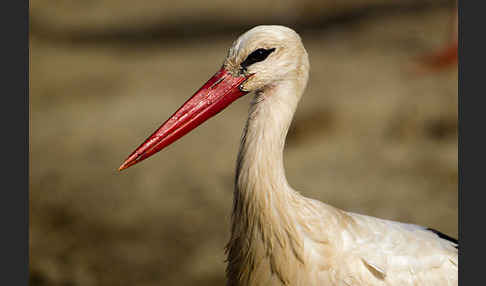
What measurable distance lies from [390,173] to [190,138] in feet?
5.11

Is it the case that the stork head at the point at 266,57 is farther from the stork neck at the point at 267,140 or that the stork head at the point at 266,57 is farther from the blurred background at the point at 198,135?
the blurred background at the point at 198,135

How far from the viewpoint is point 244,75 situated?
1382 millimetres

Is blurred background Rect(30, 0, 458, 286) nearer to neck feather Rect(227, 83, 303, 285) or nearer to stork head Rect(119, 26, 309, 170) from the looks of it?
neck feather Rect(227, 83, 303, 285)

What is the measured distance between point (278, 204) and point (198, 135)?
2496 millimetres

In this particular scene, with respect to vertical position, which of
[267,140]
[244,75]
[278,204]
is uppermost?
[244,75]

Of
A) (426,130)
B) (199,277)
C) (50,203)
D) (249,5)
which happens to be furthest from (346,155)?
(249,5)

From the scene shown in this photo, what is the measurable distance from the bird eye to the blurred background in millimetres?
1578

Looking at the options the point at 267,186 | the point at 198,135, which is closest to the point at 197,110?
the point at 267,186

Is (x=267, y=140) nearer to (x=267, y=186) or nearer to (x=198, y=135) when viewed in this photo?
(x=267, y=186)

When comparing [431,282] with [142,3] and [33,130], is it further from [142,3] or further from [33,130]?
[142,3]

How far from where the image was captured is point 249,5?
6070 mm

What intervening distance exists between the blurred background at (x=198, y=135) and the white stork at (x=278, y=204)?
128 centimetres

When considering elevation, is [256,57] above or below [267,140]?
above

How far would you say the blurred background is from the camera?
2854mm
